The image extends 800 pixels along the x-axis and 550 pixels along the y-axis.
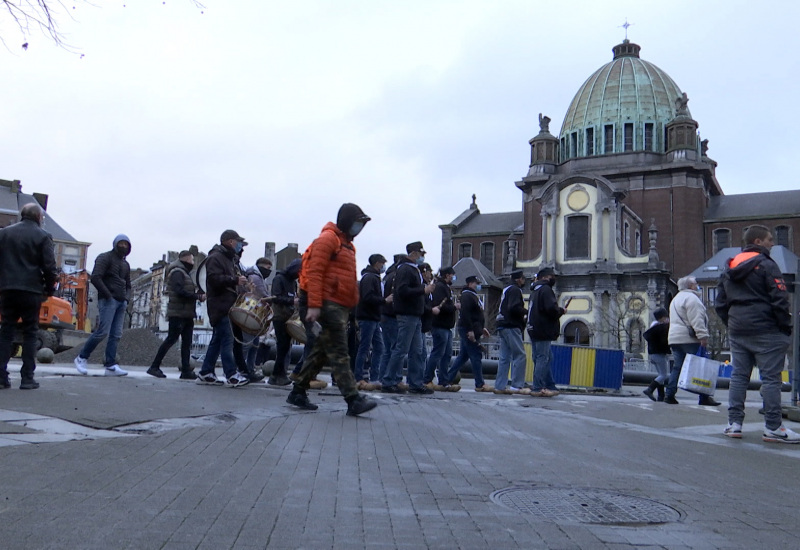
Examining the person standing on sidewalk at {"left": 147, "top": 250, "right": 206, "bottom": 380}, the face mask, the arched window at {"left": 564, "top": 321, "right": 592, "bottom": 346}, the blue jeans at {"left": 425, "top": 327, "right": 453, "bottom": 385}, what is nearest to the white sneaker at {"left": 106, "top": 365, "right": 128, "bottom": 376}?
the person standing on sidewalk at {"left": 147, "top": 250, "right": 206, "bottom": 380}

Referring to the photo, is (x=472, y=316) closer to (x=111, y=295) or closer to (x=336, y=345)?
(x=111, y=295)

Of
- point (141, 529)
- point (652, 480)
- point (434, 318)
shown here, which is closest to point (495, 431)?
point (652, 480)

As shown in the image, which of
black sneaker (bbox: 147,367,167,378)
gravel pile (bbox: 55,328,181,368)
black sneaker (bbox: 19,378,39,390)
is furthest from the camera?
gravel pile (bbox: 55,328,181,368)

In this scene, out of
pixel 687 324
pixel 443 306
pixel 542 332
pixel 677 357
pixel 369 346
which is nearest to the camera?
pixel 687 324

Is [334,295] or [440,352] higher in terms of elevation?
[334,295]

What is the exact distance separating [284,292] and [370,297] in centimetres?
117

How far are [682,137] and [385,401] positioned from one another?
187 feet

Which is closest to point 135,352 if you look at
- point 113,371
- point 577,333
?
point 113,371

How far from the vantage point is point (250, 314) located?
1006 centimetres

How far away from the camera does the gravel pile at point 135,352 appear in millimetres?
16891

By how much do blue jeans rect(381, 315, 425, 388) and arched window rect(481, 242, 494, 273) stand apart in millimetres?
62897

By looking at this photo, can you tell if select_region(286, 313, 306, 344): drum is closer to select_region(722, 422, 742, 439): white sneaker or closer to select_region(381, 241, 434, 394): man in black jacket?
select_region(381, 241, 434, 394): man in black jacket

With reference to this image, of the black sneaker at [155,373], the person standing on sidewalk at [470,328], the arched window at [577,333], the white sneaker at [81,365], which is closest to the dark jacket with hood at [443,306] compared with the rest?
the person standing on sidewalk at [470,328]

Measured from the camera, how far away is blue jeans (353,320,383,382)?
10852mm
